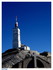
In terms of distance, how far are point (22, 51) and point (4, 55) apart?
1100 millimetres

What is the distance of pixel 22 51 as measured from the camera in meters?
12.6

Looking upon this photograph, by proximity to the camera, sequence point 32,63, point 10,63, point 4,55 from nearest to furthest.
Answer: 1. point 32,63
2. point 10,63
3. point 4,55

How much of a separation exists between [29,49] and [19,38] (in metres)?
0.96

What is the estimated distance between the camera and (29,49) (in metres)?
13.1

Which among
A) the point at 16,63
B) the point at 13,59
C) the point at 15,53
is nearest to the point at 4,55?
the point at 15,53

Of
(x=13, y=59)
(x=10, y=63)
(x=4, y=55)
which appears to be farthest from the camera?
(x=4, y=55)

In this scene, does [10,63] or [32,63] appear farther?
[10,63]

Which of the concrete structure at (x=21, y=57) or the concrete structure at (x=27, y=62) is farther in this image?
the concrete structure at (x=21, y=57)

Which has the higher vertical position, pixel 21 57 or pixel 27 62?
pixel 21 57

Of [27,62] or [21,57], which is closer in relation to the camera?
[27,62]

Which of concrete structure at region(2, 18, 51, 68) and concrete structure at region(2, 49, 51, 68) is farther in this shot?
concrete structure at region(2, 18, 51, 68)

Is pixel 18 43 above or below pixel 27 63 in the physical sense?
above

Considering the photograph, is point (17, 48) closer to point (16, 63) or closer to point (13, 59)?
point (13, 59)

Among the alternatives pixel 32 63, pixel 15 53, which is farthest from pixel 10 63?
pixel 15 53
